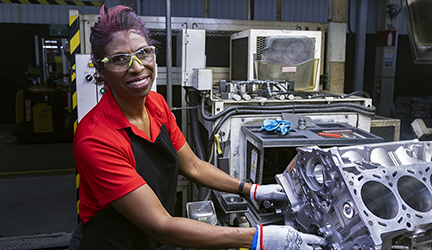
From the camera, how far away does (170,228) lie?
3.78 feet

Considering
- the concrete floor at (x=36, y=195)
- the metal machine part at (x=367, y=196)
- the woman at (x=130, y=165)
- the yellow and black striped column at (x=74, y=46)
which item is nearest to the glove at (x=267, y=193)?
the woman at (x=130, y=165)

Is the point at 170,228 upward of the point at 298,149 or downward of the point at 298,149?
downward

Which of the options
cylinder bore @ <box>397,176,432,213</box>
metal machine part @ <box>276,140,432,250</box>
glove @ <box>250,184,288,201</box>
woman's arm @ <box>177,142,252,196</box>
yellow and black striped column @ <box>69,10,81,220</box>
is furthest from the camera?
yellow and black striped column @ <box>69,10,81,220</box>

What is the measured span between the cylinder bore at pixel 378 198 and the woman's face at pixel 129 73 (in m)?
0.84

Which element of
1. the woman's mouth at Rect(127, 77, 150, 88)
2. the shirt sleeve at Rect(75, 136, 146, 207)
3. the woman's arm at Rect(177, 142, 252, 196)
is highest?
the woman's mouth at Rect(127, 77, 150, 88)

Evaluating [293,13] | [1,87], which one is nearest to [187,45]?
[293,13]

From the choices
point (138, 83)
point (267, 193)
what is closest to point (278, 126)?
point (267, 193)

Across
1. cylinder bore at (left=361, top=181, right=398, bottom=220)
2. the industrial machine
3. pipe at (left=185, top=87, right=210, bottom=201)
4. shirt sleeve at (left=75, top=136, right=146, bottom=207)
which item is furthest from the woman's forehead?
pipe at (left=185, top=87, right=210, bottom=201)

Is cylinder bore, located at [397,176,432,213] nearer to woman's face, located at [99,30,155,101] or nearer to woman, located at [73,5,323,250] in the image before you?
woman, located at [73,5,323,250]

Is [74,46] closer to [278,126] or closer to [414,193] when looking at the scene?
[278,126]

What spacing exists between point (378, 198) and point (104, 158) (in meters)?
0.90

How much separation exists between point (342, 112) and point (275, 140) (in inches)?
29.8

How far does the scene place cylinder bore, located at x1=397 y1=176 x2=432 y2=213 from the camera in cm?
118

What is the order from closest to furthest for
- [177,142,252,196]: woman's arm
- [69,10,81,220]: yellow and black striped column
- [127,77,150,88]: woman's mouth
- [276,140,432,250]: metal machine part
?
[276,140,432,250]: metal machine part, [127,77,150,88]: woman's mouth, [177,142,252,196]: woman's arm, [69,10,81,220]: yellow and black striped column
